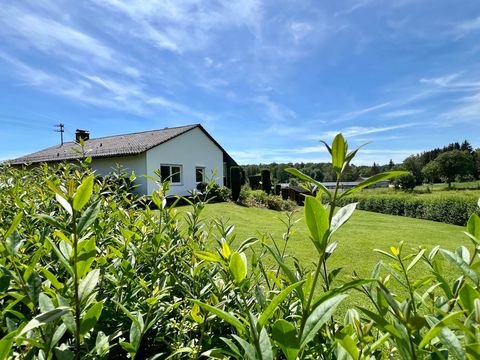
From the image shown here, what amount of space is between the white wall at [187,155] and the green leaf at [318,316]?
19.2m

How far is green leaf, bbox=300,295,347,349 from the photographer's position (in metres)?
0.55

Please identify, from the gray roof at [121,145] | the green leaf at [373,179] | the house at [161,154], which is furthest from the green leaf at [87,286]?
the gray roof at [121,145]

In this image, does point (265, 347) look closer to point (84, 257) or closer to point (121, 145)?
point (84, 257)

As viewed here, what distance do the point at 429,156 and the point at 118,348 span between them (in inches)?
3767

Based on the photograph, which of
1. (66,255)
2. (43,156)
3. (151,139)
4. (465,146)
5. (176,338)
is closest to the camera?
(66,255)

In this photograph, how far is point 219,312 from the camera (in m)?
0.54

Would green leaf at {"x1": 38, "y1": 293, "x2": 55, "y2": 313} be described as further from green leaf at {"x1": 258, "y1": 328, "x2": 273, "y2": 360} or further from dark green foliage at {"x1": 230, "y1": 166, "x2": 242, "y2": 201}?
dark green foliage at {"x1": 230, "y1": 166, "x2": 242, "y2": 201}

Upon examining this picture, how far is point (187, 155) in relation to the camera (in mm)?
23125

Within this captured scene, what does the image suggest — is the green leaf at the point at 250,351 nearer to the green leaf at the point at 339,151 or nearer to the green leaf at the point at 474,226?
the green leaf at the point at 339,151

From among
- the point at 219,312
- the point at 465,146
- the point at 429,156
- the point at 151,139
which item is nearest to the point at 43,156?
the point at 151,139

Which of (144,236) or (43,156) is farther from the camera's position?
(43,156)

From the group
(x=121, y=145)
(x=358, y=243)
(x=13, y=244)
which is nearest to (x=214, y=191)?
(x=13, y=244)

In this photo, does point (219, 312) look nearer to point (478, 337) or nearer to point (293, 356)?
point (293, 356)

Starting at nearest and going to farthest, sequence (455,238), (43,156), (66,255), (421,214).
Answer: (66,255), (455,238), (421,214), (43,156)
